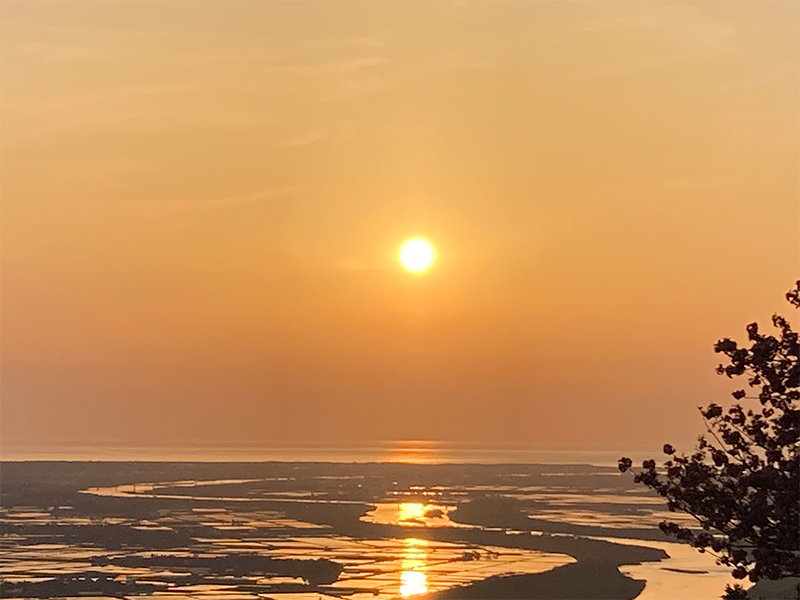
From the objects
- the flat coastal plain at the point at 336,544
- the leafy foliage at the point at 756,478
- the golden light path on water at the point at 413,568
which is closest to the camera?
the leafy foliage at the point at 756,478

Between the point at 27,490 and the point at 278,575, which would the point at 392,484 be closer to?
the point at 27,490

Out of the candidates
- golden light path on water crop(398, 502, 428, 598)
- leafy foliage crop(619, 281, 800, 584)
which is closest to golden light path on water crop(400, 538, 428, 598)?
golden light path on water crop(398, 502, 428, 598)

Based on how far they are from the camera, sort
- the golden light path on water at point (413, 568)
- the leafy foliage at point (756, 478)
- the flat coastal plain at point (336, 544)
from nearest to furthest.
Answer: the leafy foliage at point (756, 478), the golden light path on water at point (413, 568), the flat coastal plain at point (336, 544)

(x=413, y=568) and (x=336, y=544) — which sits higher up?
(x=336, y=544)

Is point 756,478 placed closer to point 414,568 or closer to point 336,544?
point 414,568

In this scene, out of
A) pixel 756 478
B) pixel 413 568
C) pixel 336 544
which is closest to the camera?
pixel 756 478

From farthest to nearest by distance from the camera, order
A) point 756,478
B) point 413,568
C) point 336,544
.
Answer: point 336,544
point 413,568
point 756,478

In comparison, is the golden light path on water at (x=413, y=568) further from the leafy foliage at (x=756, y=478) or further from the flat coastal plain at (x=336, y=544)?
the leafy foliage at (x=756, y=478)

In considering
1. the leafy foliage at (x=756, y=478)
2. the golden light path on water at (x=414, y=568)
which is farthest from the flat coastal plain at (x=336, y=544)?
the leafy foliage at (x=756, y=478)

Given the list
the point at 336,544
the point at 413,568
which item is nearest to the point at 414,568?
the point at 413,568

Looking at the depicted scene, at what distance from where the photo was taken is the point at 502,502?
86.8 metres

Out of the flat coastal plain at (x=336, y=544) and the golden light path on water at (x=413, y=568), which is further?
the flat coastal plain at (x=336, y=544)

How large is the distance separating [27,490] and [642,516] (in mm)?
53031

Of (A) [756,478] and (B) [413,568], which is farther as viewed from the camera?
(B) [413,568]
